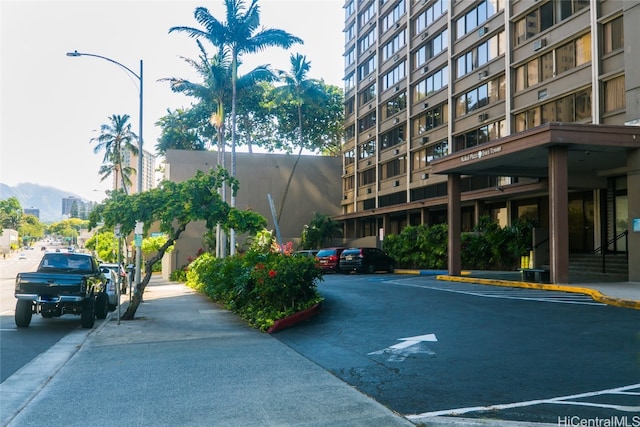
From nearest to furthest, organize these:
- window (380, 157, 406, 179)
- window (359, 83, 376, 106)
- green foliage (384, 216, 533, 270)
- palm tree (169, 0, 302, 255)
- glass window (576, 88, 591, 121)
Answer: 1. glass window (576, 88, 591, 121)
2. green foliage (384, 216, 533, 270)
3. palm tree (169, 0, 302, 255)
4. window (380, 157, 406, 179)
5. window (359, 83, 376, 106)

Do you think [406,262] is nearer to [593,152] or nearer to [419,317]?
[593,152]

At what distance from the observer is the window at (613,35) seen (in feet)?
75.7

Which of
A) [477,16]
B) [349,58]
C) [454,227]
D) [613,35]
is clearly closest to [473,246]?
[454,227]

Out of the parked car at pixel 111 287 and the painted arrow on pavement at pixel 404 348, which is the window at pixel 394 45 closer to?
the parked car at pixel 111 287

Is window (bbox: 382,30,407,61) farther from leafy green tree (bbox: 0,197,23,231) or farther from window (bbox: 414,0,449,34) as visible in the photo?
leafy green tree (bbox: 0,197,23,231)

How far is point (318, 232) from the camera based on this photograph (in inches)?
Answer: 1960

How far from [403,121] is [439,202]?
10.3 meters

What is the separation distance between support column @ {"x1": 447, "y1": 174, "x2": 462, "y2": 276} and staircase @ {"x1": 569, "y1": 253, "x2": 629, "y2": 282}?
430cm

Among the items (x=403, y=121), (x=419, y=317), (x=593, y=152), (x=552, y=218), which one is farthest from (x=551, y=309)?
(x=403, y=121)

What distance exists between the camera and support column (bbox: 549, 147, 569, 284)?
18381mm

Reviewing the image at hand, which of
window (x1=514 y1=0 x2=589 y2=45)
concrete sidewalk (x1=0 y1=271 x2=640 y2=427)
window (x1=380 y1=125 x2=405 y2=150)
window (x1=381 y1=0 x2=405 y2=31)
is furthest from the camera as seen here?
window (x1=381 y1=0 x2=405 y2=31)

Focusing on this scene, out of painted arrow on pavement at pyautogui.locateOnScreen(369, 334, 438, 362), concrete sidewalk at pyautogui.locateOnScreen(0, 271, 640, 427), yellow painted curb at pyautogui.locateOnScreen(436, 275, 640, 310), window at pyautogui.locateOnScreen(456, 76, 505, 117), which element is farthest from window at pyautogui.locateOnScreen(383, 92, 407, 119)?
painted arrow on pavement at pyautogui.locateOnScreen(369, 334, 438, 362)

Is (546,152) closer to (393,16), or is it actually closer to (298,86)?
(393,16)

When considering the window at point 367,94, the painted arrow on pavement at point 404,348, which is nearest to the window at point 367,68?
the window at point 367,94
